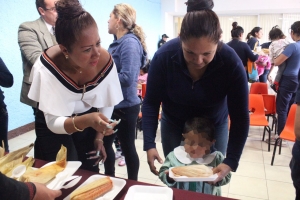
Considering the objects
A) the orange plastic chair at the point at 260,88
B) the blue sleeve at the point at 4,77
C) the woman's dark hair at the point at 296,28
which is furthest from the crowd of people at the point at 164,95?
the orange plastic chair at the point at 260,88

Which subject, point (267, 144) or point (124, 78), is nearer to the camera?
point (124, 78)

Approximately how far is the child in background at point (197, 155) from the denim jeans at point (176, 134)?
0.59 feet

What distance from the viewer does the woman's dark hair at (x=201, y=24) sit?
1.01 m

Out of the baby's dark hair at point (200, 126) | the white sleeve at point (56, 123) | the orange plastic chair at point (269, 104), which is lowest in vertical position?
the orange plastic chair at point (269, 104)

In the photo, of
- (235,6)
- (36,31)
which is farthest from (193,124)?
(235,6)

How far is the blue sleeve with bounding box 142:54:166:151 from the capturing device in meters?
1.31

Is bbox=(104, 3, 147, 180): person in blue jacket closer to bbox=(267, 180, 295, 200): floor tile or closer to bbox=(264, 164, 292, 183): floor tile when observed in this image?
bbox=(267, 180, 295, 200): floor tile

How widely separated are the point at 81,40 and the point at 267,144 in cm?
309

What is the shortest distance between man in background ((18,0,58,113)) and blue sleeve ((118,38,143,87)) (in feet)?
1.76

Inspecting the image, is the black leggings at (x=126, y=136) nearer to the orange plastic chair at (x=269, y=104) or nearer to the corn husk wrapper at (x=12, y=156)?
the corn husk wrapper at (x=12, y=156)

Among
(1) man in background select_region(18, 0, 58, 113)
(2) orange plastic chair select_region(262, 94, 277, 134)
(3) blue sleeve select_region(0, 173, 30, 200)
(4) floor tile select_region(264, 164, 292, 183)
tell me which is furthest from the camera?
(2) orange plastic chair select_region(262, 94, 277, 134)

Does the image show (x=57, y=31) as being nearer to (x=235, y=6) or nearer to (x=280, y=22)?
(x=235, y=6)

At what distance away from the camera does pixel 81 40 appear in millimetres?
1109

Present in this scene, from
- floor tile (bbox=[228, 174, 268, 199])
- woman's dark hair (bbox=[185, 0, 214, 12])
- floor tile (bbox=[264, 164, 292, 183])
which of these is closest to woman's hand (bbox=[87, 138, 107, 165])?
woman's dark hair (bbox=[185, 0, 214, 12])
